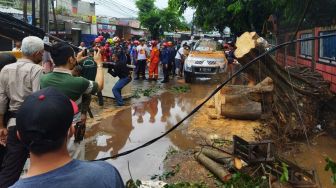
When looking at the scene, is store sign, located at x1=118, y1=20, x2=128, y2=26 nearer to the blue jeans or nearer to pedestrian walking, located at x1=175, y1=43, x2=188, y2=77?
pedestrian walking, located at x1=175, y1=43, x2=188, y2=77

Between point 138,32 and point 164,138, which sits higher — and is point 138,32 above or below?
above

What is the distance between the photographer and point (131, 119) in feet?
32.3

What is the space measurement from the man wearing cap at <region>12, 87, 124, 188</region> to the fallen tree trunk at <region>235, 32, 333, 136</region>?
615 cm

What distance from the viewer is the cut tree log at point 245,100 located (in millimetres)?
7981

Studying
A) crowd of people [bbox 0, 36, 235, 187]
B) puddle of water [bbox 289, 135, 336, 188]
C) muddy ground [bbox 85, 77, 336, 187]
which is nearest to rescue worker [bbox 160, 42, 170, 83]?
muddy ground [bbox 85, 77, 336, 187]

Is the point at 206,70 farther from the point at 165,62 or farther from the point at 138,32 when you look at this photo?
the point at 138,32

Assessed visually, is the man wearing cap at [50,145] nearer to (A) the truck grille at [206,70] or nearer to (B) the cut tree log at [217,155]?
(B) the cut tree log at [217,155]

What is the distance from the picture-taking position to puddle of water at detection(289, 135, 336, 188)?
21.4 ft

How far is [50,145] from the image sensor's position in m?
1.74

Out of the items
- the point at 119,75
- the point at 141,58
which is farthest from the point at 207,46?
the point at 119,75

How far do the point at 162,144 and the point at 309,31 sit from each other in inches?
309

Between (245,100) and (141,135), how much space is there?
7.25ft

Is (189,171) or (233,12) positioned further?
(233,12)

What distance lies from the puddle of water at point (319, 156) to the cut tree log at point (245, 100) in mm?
1159
